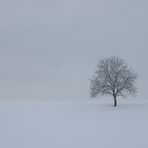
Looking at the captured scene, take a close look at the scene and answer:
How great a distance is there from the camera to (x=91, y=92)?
122ft

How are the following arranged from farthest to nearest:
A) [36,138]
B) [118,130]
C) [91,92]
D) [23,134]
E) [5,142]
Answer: [91,92] < [118,130] < [23,134] < [36,138] < [5,142]

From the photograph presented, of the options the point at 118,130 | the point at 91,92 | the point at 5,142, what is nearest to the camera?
the point at 5,142

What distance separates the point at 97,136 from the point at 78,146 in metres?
2.92

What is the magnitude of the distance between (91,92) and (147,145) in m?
25.5

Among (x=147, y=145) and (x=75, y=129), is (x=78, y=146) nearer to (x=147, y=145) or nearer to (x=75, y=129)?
(x=147, y=145)

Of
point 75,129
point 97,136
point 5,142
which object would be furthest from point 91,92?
point 5,142

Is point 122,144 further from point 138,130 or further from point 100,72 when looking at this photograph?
point 100,72

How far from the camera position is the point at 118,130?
16625 mm

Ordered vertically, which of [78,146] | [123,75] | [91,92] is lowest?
[78,146]

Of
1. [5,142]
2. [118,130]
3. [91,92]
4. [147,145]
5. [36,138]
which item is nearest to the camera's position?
[147,145]

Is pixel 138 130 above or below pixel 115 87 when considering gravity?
below

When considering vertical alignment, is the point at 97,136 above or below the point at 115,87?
below

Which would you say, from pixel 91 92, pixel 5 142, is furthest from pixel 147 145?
pixel 91 92

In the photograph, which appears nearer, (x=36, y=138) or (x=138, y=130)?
(x=36, y=138)
